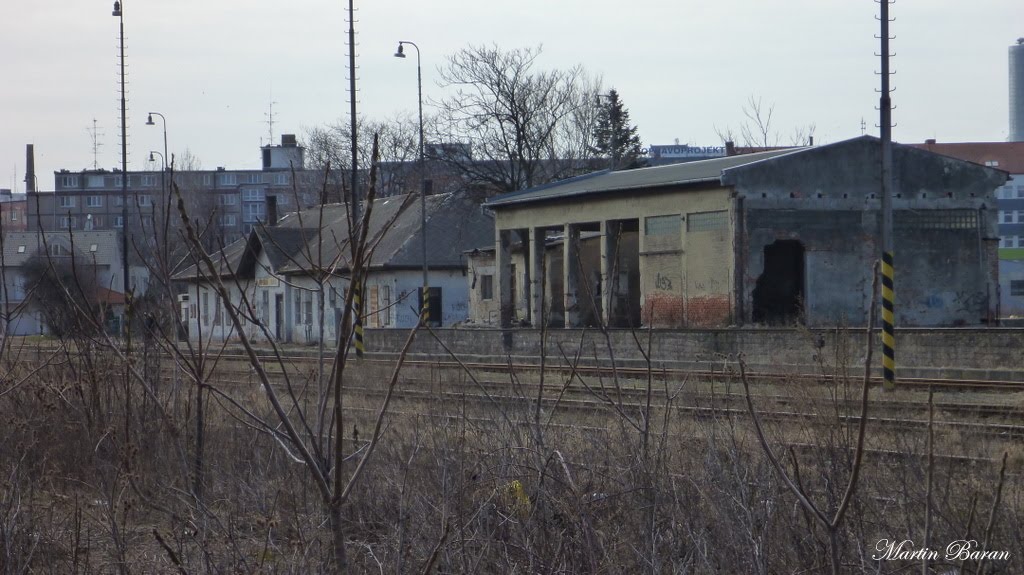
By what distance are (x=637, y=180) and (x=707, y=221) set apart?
4.67 metres

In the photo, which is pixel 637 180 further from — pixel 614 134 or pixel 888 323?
pixel 614 134

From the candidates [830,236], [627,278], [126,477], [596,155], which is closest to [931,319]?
[830,236]

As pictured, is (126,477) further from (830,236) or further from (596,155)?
(596,155)

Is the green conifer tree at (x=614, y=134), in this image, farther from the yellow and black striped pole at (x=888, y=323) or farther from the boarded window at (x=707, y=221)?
the yellow and black striped pole at (x=888, y=323)

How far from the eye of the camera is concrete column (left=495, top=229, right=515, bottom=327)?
127 ft

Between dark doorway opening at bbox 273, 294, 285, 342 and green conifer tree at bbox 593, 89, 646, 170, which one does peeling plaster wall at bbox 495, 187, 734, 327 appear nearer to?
dark doorway opening at bbox 273, 294, 285, 342

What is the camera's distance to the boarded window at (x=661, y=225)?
32812 mm

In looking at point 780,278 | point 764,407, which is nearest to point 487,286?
point 780,278

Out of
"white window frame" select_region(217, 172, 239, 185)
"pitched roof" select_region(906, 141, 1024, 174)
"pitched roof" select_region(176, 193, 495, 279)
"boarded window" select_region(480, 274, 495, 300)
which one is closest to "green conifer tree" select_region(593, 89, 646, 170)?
"pitched roof" select_region(176, 193, 495, 279)

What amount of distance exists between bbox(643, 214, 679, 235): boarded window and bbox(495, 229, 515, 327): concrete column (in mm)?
6859

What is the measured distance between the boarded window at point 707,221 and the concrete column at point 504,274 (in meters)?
8.75

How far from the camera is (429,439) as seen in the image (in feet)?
25.0

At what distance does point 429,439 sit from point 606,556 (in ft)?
8.62

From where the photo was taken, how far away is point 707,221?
31531 millimetres
